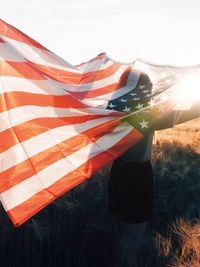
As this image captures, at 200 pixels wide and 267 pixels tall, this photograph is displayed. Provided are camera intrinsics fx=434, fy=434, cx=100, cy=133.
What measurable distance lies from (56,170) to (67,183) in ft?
0.42

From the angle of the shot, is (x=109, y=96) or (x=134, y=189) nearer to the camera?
(x=134, y=189)

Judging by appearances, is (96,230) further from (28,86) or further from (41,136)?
(28,86)

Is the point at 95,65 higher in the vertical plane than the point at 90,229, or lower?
higher

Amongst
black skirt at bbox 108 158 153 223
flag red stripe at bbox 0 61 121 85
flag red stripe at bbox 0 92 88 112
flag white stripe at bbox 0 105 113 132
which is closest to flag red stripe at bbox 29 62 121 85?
flag red stripe at bbox 0 61 121 85

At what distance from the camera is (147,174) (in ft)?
11.9

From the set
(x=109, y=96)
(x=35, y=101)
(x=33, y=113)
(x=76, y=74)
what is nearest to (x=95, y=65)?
(x=76, y=74)

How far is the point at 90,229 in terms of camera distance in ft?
14.8

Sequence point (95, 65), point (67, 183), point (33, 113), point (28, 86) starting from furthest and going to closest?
point (95, 65) → point (28, 86) → point (33, 113) → point (67, 183)

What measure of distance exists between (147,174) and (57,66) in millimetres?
1473

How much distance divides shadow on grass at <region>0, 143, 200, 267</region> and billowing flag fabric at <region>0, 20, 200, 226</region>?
106cm

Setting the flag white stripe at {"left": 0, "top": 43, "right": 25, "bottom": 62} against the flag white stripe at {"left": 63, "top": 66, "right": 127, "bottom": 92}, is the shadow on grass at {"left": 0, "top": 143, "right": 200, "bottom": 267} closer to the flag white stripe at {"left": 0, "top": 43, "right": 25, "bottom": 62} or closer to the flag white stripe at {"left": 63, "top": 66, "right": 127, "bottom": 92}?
the flag white stripe at {"left": 63, "top": 66, "right": 127, "bottom": 92}

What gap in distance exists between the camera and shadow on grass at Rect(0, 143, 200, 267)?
4156 millimetres

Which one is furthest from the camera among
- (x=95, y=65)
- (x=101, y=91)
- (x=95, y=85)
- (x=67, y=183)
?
(x=95, y=65)

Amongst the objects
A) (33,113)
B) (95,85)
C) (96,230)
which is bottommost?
(96,230)
